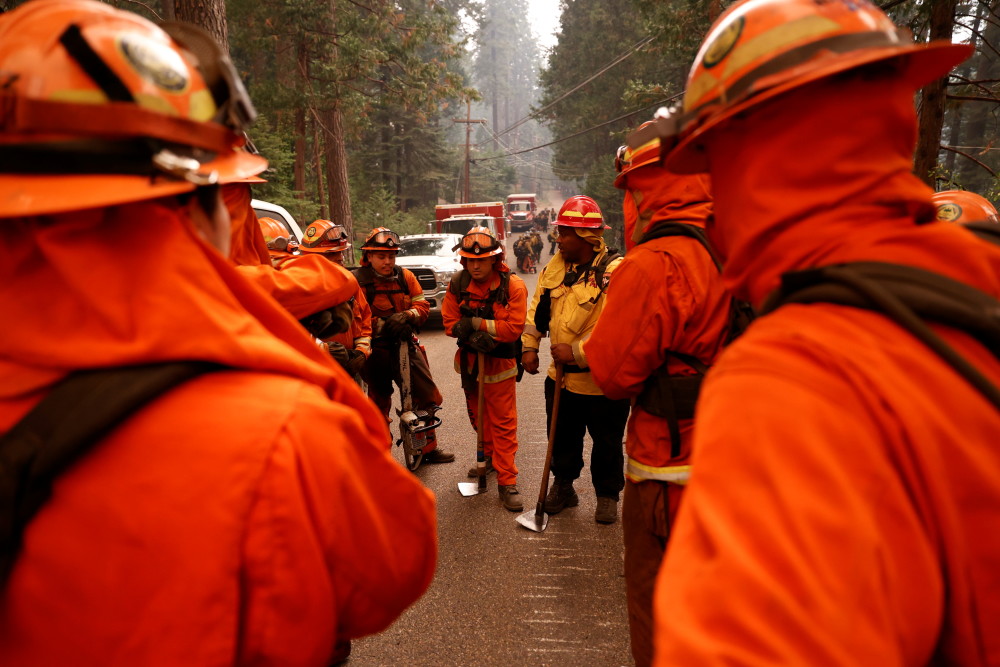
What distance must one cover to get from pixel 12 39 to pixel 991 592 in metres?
1.76

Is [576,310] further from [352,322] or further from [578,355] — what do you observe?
[352,322]

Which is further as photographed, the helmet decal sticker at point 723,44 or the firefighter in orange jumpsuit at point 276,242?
the firefighter in orange jumpsuit at point 276,242

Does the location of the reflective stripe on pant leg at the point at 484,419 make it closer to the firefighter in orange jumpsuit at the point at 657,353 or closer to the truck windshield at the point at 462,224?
the firefighter in orange jumpsuit at the point at 657,353

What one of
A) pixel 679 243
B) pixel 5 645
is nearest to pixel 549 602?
pixel 679 243

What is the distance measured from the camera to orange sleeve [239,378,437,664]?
98 cm

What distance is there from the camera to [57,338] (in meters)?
0.96

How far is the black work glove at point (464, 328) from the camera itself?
4.84m

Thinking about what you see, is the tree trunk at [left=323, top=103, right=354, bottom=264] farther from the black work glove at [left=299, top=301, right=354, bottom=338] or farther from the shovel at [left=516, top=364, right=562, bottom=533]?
the black work glove at [left=299, top=301, right=354, bottom=338]

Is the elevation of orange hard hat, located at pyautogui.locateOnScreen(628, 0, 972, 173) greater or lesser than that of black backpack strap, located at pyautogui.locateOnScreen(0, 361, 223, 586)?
greater

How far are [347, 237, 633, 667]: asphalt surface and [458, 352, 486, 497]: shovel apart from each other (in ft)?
0.27

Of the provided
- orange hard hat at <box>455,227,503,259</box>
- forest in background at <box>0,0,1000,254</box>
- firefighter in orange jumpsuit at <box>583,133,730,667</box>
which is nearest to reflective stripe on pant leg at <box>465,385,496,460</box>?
orange hard hat at <box>455,227,503,259</box>

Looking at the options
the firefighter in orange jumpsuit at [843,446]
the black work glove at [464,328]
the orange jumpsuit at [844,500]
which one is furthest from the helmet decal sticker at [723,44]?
the black work glove at [464,328]

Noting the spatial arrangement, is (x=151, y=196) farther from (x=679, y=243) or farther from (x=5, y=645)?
(x=679, y=243)

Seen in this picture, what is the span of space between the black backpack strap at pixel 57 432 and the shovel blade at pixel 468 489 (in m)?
4.33
